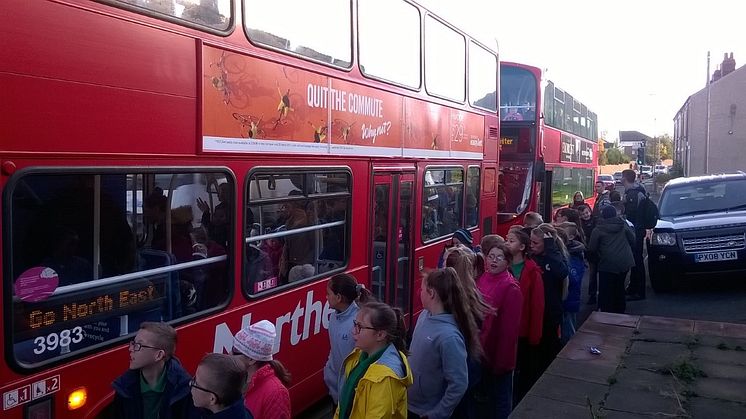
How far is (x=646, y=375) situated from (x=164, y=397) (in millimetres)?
3505

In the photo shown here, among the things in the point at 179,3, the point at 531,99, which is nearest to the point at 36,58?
the point at 179,3

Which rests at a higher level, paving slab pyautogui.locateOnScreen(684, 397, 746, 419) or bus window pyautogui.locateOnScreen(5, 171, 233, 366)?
bus window pyautogui.locateOnScreen(5, 171, 233, 366)

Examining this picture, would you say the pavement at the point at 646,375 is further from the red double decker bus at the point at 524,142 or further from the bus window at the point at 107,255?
the red double decker bus at the point at 524,142

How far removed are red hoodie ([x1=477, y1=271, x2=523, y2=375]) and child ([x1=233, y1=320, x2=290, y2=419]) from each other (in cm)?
193

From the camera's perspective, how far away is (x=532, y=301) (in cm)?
575

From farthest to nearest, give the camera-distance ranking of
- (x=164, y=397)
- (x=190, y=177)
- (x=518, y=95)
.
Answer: (x=518, y=95) < (x=190, y=177) < (x=164, y=397)

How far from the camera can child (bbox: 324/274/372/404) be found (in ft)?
14.8

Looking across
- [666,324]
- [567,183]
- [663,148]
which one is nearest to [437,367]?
[666,324]

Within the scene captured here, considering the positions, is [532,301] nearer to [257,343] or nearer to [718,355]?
[718,355]

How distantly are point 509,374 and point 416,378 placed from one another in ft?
4.26

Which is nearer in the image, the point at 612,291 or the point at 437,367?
the point at 437,367

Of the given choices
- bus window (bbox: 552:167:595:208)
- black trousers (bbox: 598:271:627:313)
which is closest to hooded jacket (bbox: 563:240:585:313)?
black trousers (bbox: 598:271:627:313)

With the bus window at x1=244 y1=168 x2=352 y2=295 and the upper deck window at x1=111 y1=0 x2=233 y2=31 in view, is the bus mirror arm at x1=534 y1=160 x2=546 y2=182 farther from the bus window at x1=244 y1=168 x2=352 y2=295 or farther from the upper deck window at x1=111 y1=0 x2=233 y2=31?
the upper deck window at x1=111 y1=0 x2=233 y2=31

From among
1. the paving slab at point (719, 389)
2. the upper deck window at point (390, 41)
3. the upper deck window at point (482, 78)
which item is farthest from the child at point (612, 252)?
the paving slab at point (719, 389)
